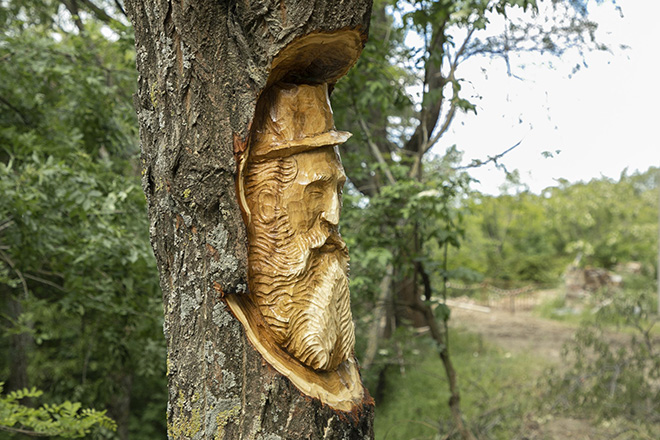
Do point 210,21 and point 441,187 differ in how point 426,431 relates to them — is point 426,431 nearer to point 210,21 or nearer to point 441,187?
point 441,187

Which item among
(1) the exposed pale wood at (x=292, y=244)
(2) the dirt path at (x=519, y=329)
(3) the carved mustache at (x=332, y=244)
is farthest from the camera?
(2) the dirt path at (x=519, y=329)

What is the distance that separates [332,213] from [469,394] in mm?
5452

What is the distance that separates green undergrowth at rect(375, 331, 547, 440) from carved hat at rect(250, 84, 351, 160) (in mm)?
3187

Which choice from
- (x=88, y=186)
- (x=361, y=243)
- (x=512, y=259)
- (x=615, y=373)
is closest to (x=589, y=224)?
(x=512, y=259)

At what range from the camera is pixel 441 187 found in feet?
10.4

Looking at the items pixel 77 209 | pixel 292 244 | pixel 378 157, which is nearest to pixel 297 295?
pixel 292 244

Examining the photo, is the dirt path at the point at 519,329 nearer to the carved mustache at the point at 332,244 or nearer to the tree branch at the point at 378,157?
the tree branch at the point at 378,157

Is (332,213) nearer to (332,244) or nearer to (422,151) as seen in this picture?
(332,244)

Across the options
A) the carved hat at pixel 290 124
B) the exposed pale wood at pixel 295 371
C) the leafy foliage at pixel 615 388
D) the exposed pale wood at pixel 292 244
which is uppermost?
the carved hat at pixel 290 124

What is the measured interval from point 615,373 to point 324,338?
4432 millimetres

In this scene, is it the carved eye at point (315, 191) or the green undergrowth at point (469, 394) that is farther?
the green undergrowth at point (469, 394)

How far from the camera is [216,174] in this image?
1451mm

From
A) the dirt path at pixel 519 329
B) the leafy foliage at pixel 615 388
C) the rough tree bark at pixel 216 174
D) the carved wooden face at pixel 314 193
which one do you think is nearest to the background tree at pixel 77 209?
the rough tree bark at pixel 216 174

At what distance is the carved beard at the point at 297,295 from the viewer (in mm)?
1543
